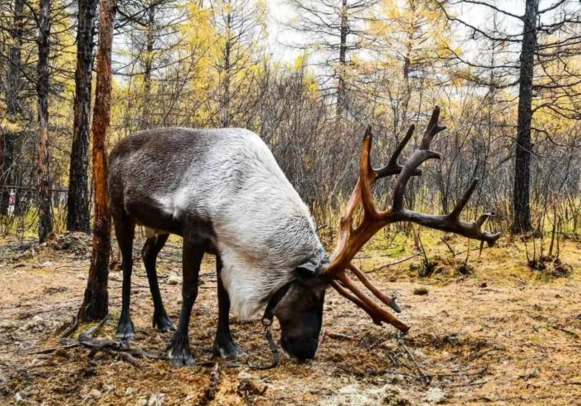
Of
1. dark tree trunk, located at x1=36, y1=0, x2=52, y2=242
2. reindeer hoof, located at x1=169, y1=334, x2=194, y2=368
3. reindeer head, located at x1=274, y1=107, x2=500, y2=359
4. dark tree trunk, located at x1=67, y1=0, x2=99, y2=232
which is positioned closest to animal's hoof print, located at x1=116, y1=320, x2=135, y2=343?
reindeer hoof, located at x1=169, y1=334, x2=194, y2=368

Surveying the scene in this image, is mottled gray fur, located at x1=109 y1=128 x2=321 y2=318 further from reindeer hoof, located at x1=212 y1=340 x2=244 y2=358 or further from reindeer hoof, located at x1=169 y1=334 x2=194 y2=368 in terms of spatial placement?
reindeer hoof, located at x1=169 y1=334 x2=194 y2=368

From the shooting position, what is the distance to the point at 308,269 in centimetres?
354

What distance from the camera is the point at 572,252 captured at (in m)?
7.40

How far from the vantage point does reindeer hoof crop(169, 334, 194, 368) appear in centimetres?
365

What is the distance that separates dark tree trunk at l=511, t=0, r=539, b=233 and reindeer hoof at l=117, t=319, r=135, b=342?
6444 millimetres

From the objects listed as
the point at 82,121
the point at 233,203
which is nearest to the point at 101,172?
the point at 233,203

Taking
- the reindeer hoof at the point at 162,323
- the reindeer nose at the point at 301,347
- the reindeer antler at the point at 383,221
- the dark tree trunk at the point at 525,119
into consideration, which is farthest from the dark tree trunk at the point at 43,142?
the dark tree trunk at the point at 525,119

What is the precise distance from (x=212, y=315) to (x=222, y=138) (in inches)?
71.8

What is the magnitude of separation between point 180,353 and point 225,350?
33 centimetres

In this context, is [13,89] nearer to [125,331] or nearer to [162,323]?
[162,323]

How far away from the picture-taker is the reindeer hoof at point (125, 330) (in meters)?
4.16

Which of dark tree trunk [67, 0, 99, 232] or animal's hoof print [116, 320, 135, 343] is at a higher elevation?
dark tree trunk [67, 0, 99, 232]

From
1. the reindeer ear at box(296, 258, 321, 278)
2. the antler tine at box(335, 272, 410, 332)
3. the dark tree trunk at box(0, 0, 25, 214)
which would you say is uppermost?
the dark tree trunk at box(0, 0, 25, 214)

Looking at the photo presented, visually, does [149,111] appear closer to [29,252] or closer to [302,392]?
[29,252]
